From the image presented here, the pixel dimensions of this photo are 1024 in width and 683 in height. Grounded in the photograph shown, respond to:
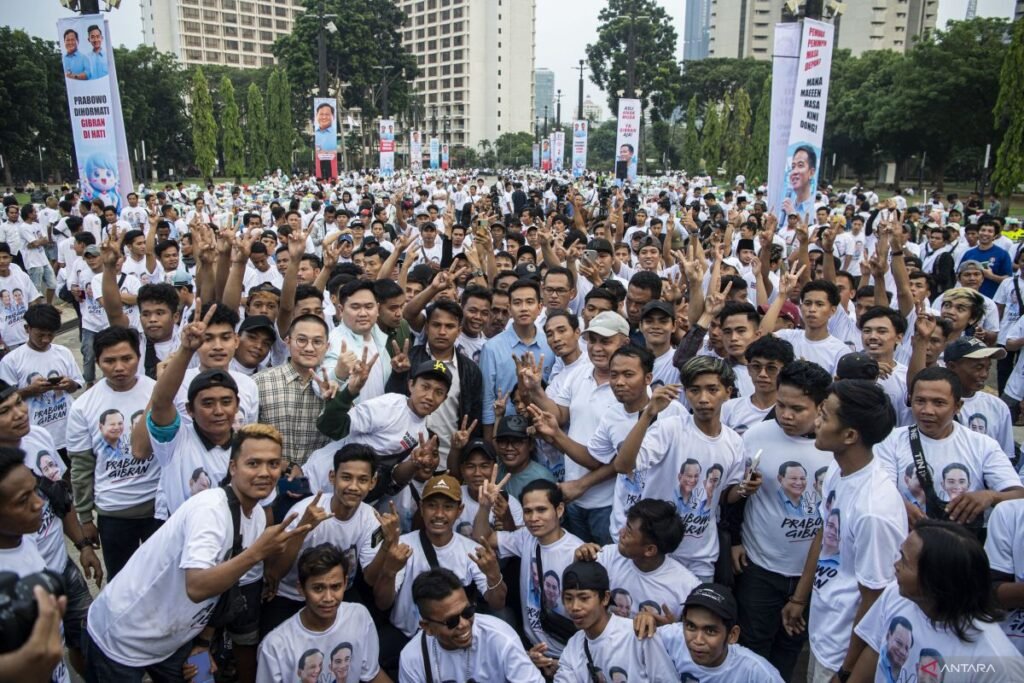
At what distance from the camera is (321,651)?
312 centimetres

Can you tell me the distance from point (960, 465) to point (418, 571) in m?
2.66

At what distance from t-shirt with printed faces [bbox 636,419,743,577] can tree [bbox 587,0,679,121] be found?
52988mm

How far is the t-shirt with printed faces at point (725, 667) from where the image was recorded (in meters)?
3.00

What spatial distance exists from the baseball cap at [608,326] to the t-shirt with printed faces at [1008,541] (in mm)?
2008

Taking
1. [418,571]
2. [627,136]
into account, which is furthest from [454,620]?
[627,136]

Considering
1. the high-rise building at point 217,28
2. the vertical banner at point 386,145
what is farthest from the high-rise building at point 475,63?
the vertical banner at point 386,145

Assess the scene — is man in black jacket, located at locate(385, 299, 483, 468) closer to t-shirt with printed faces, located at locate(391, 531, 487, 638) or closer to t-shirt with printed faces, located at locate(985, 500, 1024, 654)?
t-shirt with printed faces, located at locate(391, 531, 487, 638)

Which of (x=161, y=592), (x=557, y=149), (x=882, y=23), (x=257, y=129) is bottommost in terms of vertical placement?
(x=161, y=592)

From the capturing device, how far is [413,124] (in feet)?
274

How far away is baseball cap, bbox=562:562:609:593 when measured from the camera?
312 cm

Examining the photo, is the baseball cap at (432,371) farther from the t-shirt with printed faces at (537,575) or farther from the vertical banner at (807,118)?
the vertical banner at (807,118)

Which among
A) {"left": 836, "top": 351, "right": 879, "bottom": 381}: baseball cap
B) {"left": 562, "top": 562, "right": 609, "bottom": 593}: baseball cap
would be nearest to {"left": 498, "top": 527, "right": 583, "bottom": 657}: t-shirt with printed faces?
{"left": 562, "top": 562, "right": 609, "bottom": 593}: baseball cap

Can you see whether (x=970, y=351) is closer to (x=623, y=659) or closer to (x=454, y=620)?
(x=623, y=659)

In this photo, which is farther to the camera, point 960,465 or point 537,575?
point 537,575
